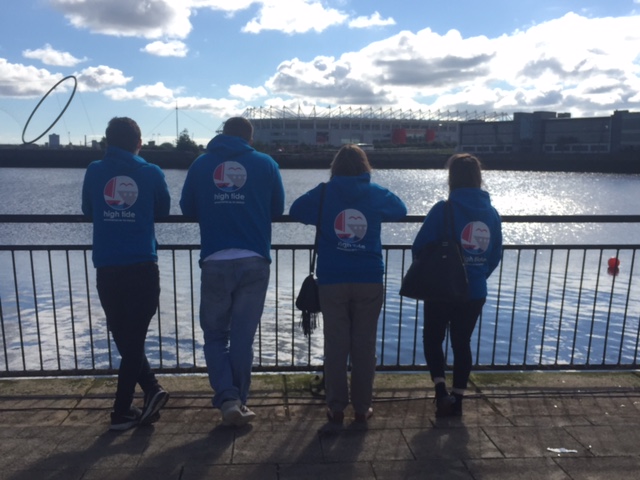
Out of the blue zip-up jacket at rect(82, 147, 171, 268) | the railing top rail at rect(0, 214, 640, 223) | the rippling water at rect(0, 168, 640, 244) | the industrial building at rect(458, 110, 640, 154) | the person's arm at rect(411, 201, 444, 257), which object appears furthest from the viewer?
the industrial building at rect(458, 110, 640, 154)

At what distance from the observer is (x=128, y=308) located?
13.6 feet

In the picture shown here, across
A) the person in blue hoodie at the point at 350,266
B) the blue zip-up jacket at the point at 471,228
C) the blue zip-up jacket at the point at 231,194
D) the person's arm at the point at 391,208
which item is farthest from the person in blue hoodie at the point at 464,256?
the blue zip-up jacket at the point at 231,194

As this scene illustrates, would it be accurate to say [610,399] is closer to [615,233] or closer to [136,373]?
[136,373]

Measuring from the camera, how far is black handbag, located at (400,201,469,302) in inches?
168

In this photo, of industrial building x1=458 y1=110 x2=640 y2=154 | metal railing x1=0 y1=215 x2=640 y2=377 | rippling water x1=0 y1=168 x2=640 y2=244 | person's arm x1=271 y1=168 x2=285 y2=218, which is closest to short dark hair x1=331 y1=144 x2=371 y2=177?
person's arm x1=271 y1=168 x2=285 y2=218

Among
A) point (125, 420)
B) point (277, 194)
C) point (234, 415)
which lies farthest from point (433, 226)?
point (125, 420)

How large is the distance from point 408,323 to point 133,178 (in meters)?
13.7

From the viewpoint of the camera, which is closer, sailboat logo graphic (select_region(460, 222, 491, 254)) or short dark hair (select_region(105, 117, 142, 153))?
short dark hair (select_region(105, 117, 142, 153))

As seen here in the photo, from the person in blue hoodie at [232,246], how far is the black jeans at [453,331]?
1.18 meters

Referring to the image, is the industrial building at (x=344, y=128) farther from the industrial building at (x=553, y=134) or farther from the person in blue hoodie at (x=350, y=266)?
the person in blue hoodie at (x=350, y=266)

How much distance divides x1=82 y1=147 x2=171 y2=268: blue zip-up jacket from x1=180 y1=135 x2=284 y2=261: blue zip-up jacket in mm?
258

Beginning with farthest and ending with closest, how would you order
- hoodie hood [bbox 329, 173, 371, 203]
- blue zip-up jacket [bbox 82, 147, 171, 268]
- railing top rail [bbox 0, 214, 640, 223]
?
railing top rail [bbox 0, 214, 640, 223]
hoodie hood [bbox 329, 173, 371, 203]
blue zip-up jacket [bbox 82, 147, 171, 268]

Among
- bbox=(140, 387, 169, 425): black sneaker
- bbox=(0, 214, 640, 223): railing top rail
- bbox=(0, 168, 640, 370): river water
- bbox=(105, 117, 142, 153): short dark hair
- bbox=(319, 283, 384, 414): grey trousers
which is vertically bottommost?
bbox=(0, 168, 640, 370): river water

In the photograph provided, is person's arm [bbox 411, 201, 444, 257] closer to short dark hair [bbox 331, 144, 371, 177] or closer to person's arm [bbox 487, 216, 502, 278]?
person's arm [bbox 487, 216, 502, 278]
